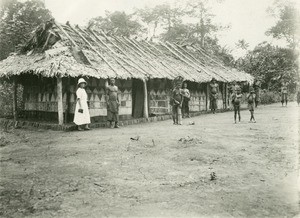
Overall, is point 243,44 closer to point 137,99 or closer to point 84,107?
point 137,99

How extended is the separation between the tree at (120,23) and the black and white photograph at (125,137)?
9.63 metres

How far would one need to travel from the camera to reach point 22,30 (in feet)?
64.3

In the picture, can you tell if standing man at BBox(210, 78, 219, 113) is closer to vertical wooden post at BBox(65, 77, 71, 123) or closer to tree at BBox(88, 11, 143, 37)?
vertical wooden post at BBox(65, 77, 71, 123)

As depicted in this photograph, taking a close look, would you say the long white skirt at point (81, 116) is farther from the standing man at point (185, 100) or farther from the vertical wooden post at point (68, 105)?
the standing man at point (185, 100)

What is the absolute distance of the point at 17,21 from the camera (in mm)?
19438

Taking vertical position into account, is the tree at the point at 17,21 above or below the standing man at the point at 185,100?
above

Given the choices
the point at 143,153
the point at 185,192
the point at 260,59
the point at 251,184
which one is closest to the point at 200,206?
the point at 185,192

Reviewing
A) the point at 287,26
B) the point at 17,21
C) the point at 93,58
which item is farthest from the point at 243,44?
the point at 93,58

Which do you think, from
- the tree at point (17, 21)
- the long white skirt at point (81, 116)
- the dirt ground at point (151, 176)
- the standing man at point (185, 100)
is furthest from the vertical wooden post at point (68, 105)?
the tree at point (17, 21)

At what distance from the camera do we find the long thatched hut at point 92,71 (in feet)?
39.1

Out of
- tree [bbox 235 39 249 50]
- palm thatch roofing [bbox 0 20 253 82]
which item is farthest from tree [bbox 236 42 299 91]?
palm thatch roofing [bbox 0 20 253 82]

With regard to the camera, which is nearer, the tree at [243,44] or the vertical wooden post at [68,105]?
the vertical wooden post at [68,105]

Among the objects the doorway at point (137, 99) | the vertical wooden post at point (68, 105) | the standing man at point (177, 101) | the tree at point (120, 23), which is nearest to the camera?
the standing man at point (177, 101)

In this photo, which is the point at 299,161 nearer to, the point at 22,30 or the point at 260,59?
the point at 22,30
